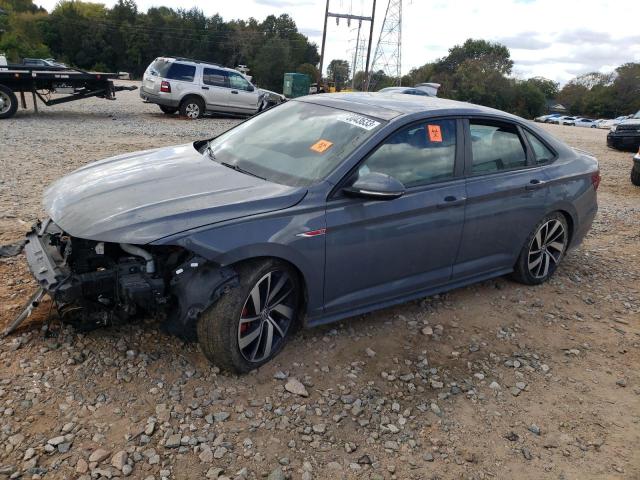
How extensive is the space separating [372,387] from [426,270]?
1.05 m

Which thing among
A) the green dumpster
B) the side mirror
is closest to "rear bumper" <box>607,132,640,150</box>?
the side mirror

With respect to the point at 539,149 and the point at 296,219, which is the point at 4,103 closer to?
the point at 296,219

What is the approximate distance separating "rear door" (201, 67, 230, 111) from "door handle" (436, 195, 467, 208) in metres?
13.7

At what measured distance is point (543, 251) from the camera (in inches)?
192

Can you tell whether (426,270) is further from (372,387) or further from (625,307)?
(625,307)

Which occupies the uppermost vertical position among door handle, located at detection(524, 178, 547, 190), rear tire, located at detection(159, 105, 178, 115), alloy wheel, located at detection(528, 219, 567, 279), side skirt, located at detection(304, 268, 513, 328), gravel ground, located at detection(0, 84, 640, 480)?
rear tire, located at detection(159, 105, 178, 115)

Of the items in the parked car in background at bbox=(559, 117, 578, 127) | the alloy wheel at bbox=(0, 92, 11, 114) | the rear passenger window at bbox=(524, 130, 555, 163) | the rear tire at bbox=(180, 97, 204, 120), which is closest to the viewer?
the rear passenger window at bbox=(524, 130, 555, 163)

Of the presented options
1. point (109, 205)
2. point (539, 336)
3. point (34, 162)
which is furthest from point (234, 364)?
point (34, 162)

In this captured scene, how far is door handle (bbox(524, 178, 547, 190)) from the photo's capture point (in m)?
4.42

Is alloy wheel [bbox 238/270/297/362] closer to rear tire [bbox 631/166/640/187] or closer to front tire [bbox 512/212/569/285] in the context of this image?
front tire [bbox 512/212/569/285]

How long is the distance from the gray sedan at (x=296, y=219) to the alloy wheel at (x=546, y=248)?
3.5 inches

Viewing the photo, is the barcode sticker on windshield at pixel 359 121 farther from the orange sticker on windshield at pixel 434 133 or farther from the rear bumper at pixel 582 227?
the rear bumper at pixel 582 227

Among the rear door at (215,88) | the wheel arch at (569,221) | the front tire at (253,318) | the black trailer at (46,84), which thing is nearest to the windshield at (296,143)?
the front tire at (253,318)

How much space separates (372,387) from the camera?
3.28m
